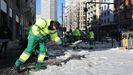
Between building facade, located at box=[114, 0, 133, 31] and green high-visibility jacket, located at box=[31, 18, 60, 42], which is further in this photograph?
building facade, located at box=[114, 0, 133, 31]

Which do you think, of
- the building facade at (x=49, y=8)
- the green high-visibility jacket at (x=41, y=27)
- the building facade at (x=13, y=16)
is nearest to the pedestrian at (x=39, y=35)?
the green high-visibility jacket at (x=41, y=27)

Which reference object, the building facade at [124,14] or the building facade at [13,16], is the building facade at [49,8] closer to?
the building facade at [124,14]

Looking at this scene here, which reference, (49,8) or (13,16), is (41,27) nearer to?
(13,16)

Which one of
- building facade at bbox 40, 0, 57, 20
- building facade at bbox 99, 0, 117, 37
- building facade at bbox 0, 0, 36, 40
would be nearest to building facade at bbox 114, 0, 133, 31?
building facade at bbox 99, 0, 117, 37

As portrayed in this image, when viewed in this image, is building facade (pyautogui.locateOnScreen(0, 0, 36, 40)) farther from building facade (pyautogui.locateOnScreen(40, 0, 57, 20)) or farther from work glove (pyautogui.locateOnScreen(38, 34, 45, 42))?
building facade (pyautogui.locateOnScreen(40, 0, 57, 20))

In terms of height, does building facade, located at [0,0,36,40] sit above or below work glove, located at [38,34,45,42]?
above

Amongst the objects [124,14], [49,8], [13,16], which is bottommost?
[13,16]

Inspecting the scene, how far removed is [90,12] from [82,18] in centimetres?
1738

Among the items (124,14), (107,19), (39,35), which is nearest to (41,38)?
(39,35)

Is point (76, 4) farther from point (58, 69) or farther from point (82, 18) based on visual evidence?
point (58, 69)

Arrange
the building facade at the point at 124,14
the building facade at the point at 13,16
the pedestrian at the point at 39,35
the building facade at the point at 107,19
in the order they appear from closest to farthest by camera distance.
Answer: the pedestrian at the point at 39,35 → the building facade at the point at 13,16 → the building facade at the point at 124,14 → the building facade at the point at 107,19

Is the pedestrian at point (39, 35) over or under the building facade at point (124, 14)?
under

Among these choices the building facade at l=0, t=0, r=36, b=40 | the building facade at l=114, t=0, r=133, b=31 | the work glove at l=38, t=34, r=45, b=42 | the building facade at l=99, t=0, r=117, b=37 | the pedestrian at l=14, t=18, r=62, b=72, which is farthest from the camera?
the building facade at l=99, t=0, r=117, b=37

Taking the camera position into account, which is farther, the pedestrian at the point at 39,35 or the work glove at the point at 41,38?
the work glove at the point at 41,38
